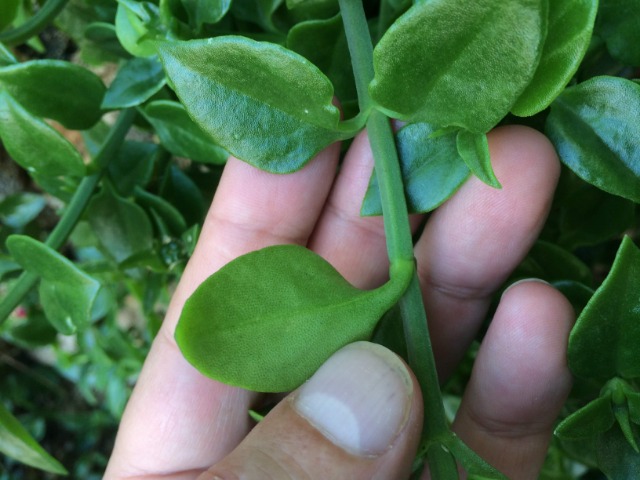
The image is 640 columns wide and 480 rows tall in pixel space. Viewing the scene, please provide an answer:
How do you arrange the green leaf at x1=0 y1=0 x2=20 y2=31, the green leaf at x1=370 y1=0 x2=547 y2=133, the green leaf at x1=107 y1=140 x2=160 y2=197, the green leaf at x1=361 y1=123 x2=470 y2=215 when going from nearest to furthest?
the green leaf at x1=370 y1=0 x2=547 y2=133 < the green leaf at x1=361 y1=123 x2=470 y2=215 < the green leaf at x1=0 y1=0 x2=20 y2=31 < the green leaf at x1=107 y1=140 x2=160 y2=197

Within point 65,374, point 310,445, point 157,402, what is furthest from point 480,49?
point 65,374

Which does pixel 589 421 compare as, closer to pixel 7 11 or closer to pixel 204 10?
pixel 204 10

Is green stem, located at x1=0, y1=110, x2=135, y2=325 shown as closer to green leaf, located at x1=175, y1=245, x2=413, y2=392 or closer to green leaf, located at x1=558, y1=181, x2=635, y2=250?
green leaf, located at x1=175, y1=245, x2=413, y2=392

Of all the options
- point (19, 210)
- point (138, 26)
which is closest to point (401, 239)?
point (138, 26)

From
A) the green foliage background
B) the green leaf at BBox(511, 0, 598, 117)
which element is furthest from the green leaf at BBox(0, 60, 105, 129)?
the green leaf at BBox(511, 0, 598, 117)

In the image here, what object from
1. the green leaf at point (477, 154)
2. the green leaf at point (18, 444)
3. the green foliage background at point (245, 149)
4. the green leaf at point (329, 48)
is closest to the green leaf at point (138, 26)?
the green foliage background at point (245, 149)

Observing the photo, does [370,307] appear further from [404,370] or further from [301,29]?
[301,29]
